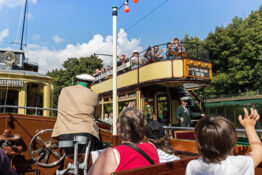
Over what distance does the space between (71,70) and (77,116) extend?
1362 inches

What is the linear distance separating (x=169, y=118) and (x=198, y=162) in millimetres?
8166

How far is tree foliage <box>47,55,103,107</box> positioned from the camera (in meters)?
35.4

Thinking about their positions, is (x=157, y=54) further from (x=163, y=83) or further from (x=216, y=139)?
(x=216, y=139)

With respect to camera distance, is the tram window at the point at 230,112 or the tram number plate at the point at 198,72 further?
the tram window at the point at 230,112

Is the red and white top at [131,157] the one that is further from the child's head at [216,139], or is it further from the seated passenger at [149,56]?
the seated passenger at [149,56]

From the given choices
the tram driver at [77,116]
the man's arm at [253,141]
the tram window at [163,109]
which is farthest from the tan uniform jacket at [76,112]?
the tram window at [163,109]

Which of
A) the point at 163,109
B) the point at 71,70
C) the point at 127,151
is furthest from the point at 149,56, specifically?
the point at 71,70

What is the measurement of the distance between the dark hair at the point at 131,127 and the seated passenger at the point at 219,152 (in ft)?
1.90

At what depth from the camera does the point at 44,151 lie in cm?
473

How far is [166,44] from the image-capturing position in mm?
9211

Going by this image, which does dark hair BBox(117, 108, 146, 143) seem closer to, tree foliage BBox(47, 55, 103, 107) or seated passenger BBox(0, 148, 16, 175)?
seated passenger BBox(0, 148, 16, 175)

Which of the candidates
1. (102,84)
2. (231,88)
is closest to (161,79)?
(102,84)

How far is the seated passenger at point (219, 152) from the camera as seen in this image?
1434 millimetres

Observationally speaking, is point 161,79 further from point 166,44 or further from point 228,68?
point 228,68
